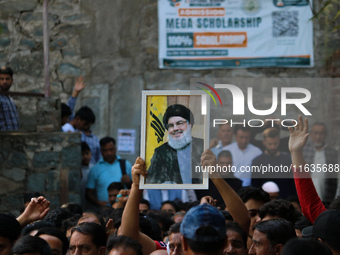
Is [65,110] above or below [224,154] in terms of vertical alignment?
above

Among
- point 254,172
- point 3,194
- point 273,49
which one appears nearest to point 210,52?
point 273,49

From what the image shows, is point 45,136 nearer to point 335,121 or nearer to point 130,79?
point 130,79

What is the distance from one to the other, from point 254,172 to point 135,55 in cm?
663

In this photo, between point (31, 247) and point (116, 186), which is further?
point (116, 186)

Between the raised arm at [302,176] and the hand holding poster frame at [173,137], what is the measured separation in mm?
765

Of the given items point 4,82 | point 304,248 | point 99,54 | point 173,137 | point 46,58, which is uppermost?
point 99,54

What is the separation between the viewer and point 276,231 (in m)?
4.70

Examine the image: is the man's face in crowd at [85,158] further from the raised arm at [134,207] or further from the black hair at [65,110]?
the raised arm at [134,207]

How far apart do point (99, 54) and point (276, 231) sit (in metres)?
8.08

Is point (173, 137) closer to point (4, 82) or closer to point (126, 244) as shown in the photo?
point (126, 244)

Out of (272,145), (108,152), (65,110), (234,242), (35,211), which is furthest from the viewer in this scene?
(65,110)

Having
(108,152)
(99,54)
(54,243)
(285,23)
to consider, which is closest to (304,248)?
(54,243)

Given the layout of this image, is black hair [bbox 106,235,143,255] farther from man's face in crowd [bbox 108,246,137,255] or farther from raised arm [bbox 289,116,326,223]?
raised arm [bbox 289,116,326,223]

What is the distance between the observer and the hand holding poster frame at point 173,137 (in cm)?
466
